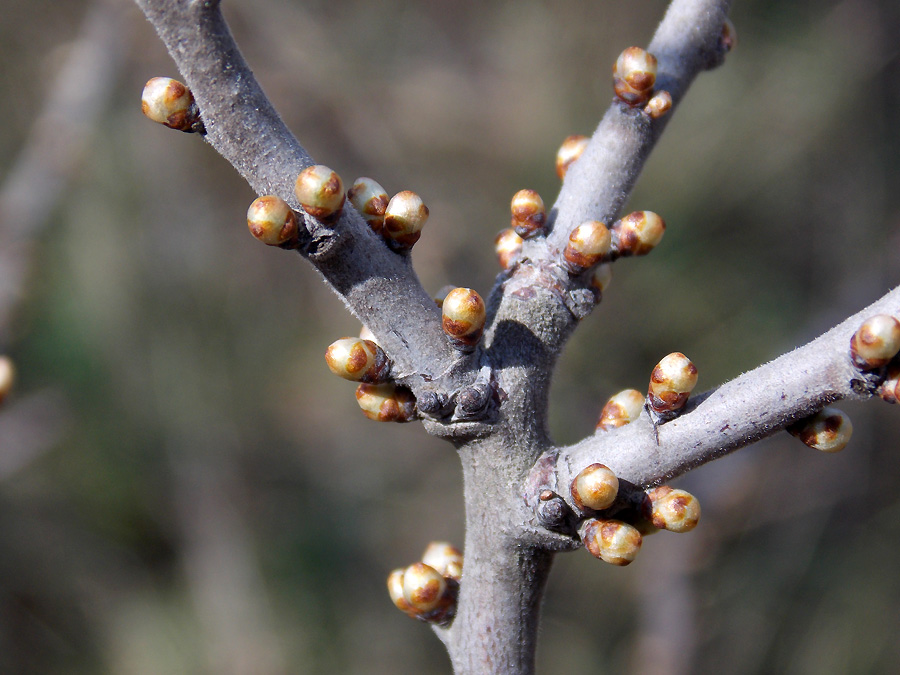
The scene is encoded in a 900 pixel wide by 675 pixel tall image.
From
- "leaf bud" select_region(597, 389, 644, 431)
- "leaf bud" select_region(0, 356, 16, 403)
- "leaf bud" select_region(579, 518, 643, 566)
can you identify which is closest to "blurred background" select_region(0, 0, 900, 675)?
"leaf bud" select_region(0, 356, 16, 403)

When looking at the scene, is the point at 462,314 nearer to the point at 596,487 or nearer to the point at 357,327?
the point at 596,487

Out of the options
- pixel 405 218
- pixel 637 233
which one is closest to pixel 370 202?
pixel 405 218

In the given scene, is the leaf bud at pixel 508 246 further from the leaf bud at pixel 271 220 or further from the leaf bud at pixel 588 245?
the leaf bud at pixel 271 220

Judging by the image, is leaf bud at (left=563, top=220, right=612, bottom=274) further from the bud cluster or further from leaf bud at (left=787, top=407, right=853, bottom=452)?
the bud cluster

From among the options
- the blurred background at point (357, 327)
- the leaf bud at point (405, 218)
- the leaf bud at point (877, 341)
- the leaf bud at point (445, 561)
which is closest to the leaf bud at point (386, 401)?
the leaf bud at point (405, 218)

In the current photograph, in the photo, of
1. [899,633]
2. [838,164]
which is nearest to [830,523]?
[899,633]

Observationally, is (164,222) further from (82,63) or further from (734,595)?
(734,595)
